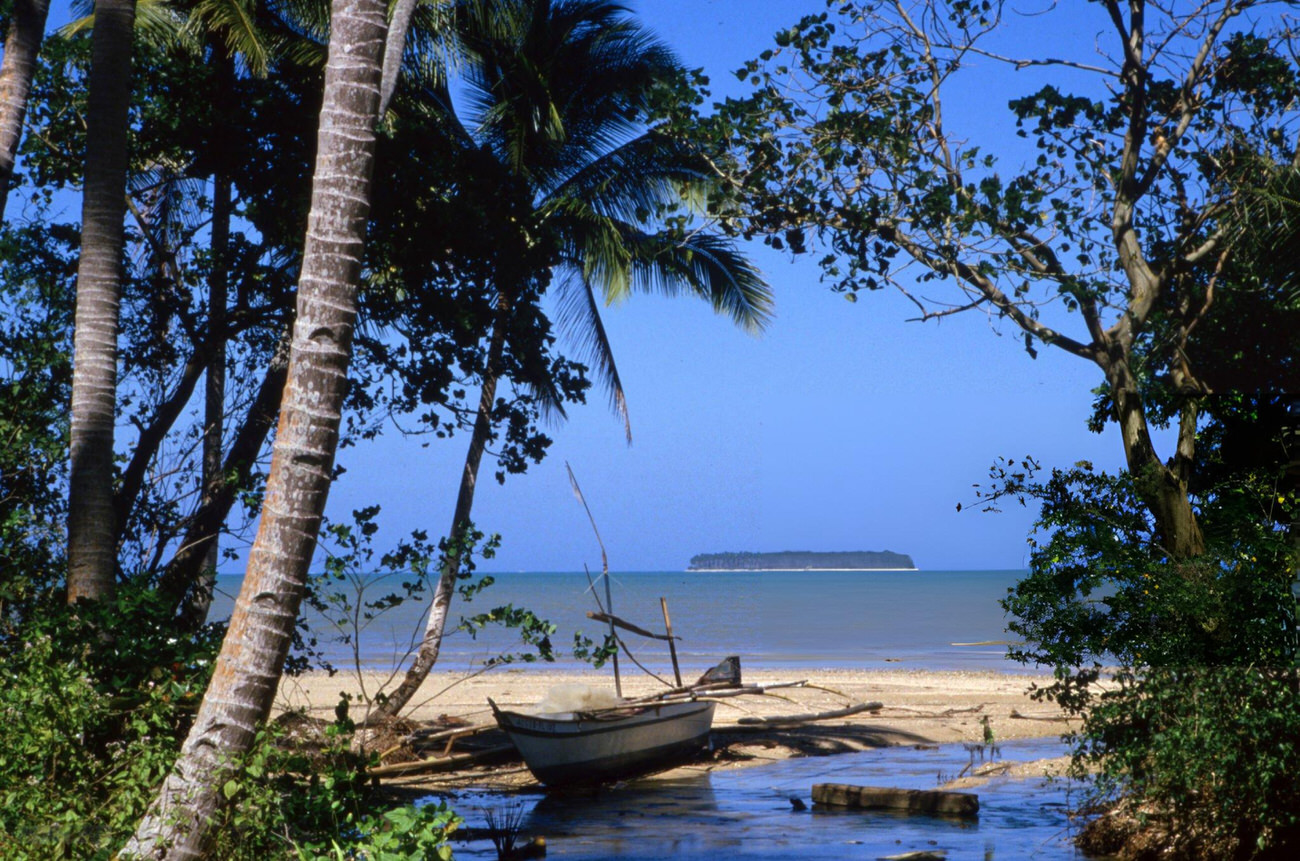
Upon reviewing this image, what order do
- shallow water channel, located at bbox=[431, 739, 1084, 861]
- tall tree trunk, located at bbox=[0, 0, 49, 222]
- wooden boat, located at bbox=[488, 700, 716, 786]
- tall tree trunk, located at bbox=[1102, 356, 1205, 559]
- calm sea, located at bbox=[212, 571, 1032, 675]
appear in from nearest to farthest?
tall tree trunk, located at bbox=[1102, 356, 1205, 559] → tall tree trunk, located at bbox=[0, 0, 49, 222] → shallow water channel, located at bbox=[431, 739, 1084, 861] → wooden boat, located at bbox=[488, 700, 716, 786] → calm sea, located at bbox=[212, 571, 1032, 675]

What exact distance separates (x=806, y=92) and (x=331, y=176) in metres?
5.39

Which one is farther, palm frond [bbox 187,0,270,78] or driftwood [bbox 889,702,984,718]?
driftwood [bbox 889,702,984,718]

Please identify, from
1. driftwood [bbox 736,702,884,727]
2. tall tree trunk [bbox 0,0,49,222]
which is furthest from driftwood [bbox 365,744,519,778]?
tall tree trunk [bbox 0,0,49,222]

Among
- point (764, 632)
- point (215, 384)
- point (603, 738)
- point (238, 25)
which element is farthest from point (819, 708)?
point (764, 632)

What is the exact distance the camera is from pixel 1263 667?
6965mm

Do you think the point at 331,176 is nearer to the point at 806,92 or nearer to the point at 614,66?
the point at 806,92

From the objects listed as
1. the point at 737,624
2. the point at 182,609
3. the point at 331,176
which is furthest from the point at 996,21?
the point at 737,624

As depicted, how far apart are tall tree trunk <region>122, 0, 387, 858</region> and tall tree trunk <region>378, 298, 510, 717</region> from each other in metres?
7.09

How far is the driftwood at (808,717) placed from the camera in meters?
17.1

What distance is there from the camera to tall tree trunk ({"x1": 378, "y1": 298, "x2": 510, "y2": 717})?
13430 mm

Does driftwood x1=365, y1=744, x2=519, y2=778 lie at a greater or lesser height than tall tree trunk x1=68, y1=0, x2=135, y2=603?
lesser

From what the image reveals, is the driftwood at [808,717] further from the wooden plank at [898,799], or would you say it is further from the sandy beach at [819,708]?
the wooden plank at [898,799]

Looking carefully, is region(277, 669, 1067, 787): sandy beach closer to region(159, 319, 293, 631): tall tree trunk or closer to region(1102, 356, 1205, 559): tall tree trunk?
region(159, 319, 293, 631): tall tree trunk

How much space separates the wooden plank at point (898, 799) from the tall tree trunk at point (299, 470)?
7.48 meters
